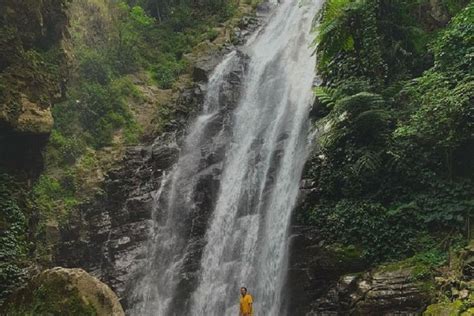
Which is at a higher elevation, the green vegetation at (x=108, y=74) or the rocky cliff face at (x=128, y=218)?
the green vegetation at (x=108, y=74)

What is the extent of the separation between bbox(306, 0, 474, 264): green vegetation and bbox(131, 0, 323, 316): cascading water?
1.62 metres

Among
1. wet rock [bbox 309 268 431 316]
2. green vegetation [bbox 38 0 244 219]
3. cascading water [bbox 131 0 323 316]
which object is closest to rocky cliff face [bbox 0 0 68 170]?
green vegetation [bbox 38 0 244 219]

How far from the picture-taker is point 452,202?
11.0 m

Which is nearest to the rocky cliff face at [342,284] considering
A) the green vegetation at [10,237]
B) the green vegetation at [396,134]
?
the green vegetation at [396,134]

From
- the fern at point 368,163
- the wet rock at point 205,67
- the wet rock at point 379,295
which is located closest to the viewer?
the wet rock at point 379,295

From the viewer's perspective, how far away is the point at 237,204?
16.1 metres

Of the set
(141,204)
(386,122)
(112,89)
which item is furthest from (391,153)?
(112,89)

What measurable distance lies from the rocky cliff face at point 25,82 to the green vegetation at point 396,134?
8691mm

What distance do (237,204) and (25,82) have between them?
7844mm

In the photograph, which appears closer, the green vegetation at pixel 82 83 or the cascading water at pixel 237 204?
the cascading water at pixel 237 204

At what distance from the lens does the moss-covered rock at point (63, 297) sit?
363 inches

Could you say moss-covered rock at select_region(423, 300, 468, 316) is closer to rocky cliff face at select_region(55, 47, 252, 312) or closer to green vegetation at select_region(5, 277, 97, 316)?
green vegetation at select_region(5, 277, 97, 316)

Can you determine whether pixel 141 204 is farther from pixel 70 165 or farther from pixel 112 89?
pixel 112 89

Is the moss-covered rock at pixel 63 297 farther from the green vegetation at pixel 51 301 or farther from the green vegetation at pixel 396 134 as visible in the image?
the green vegetation at pixel 396 134
